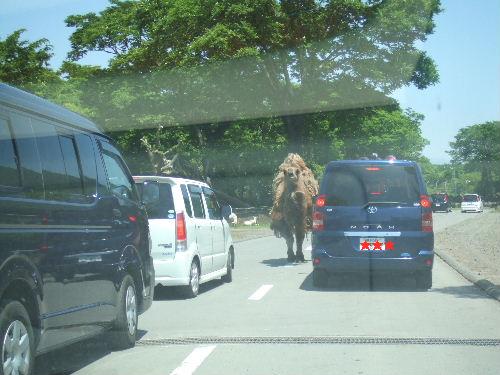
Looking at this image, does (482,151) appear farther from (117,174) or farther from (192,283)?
(117,174)

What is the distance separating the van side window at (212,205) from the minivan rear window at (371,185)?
2146 mm

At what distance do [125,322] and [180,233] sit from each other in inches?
149

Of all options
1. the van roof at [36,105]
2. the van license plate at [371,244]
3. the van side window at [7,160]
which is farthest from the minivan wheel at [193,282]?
the van side window at [7,160]

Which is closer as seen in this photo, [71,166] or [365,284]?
[71,166]

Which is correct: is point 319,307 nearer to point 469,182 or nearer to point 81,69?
point 81,69

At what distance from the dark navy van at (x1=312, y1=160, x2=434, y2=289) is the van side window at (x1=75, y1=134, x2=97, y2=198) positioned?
19.4ft

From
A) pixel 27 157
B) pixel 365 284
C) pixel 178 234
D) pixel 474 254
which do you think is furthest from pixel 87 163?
pixel 474 254

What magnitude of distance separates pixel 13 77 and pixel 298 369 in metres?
39.6

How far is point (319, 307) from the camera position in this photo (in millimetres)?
11133

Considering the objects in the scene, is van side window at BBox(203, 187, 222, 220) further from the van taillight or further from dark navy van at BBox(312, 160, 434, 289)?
the van taillight

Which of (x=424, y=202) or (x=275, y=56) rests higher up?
(x=275, y=56)

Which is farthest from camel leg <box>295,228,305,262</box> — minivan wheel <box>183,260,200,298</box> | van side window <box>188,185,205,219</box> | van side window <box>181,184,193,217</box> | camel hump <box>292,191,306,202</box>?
van side window <box>181,184,193,217</box>

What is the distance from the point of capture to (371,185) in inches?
511

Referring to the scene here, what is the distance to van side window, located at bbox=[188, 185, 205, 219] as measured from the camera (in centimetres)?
1289
